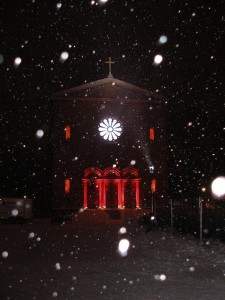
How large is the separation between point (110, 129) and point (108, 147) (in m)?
1.66

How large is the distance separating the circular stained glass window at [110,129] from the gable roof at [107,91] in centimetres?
227

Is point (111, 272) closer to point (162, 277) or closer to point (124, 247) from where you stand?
point (162, 277)

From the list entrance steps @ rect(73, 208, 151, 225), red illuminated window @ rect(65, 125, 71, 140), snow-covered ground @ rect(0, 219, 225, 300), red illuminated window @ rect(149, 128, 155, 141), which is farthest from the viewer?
red illuminated window @ rect(149, 128, 155, 141)

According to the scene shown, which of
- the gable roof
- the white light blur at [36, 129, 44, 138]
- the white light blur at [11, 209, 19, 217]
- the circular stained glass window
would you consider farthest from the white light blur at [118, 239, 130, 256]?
the white light blur at [36, 129, 44, 138]

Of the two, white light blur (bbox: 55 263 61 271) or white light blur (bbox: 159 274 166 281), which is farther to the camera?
white light blur (bbox: 55 263 61 271)

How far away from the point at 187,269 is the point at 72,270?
Result: 2371 mm

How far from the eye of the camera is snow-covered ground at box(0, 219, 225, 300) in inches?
297

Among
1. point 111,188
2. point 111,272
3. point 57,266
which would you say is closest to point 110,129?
point 111,188

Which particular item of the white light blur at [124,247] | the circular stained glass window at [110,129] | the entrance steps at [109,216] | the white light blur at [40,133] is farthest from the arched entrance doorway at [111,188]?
the white light blur at [124,247]

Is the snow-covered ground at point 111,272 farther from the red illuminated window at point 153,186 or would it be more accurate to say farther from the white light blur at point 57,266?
the red illuminated window at point 153,186

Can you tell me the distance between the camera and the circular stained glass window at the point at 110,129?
44219 mm

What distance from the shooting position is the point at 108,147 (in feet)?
145

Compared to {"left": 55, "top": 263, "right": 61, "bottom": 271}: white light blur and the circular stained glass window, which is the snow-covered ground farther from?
the circular stained glass window

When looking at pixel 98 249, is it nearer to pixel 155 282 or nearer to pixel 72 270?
pixel 72 270
